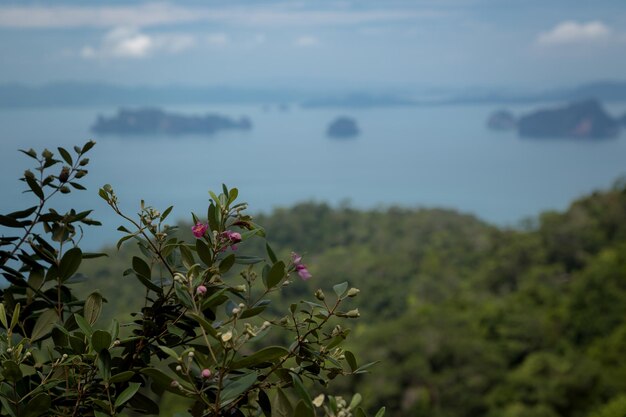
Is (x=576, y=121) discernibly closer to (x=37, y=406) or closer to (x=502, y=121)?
(x=502, y=121)

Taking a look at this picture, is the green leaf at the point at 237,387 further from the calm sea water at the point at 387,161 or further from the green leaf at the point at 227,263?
the calm sea water at the point at 387,161

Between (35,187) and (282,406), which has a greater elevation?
(35,187)

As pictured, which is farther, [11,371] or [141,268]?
[141,268]

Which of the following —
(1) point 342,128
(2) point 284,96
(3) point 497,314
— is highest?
(2) point 284,96

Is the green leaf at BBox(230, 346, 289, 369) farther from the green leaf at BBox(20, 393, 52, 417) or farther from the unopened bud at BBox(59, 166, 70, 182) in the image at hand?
the unopened bud at BBox(59, 166, 70, 182)

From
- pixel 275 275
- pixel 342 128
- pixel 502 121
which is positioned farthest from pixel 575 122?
pixel 275 275

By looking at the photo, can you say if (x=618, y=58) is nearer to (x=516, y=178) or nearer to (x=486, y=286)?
(x=516, y=178)

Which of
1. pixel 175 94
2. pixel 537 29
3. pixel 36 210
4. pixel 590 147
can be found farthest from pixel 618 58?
pixel 36 210

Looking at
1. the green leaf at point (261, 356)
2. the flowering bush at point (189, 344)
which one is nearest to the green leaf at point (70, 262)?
the flowering bush at point (189, 344)
